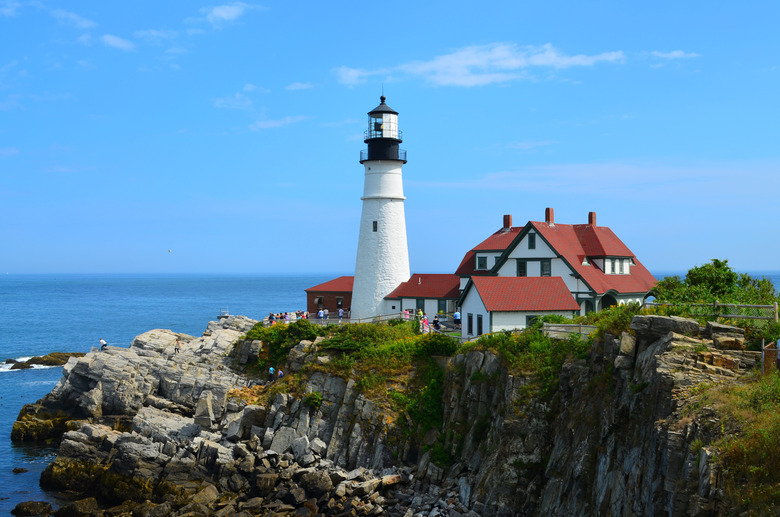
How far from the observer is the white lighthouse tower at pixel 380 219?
4194cm

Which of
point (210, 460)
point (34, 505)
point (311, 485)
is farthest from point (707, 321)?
point (34, 505)

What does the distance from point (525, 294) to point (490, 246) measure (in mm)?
8459

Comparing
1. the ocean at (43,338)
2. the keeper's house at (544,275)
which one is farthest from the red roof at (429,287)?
the ocean at (43,338)

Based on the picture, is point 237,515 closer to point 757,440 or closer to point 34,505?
point 34,505

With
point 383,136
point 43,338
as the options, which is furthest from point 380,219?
point 43,338

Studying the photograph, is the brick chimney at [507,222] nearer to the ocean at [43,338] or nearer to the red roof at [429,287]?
the red roof at [429,287]

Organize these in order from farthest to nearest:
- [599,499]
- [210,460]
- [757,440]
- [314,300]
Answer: [314,300]
[210,460]
[599,499]
[757,440]

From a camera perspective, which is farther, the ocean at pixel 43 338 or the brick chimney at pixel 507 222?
the brick chimney at pixel 507 222

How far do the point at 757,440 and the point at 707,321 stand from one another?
6.63 meters

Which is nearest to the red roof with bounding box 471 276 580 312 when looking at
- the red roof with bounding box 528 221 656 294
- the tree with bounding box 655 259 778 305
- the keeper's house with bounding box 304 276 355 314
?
the red roof with bounding box 528 221 656 294

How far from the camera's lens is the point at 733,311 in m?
19.9

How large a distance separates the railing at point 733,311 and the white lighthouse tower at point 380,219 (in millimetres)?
23016

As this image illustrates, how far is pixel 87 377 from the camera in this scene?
127ft

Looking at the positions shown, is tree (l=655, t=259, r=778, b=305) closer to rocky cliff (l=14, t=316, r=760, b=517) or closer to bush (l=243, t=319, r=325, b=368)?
rocky cliff (l=14, t=316, r=760, b=517)
